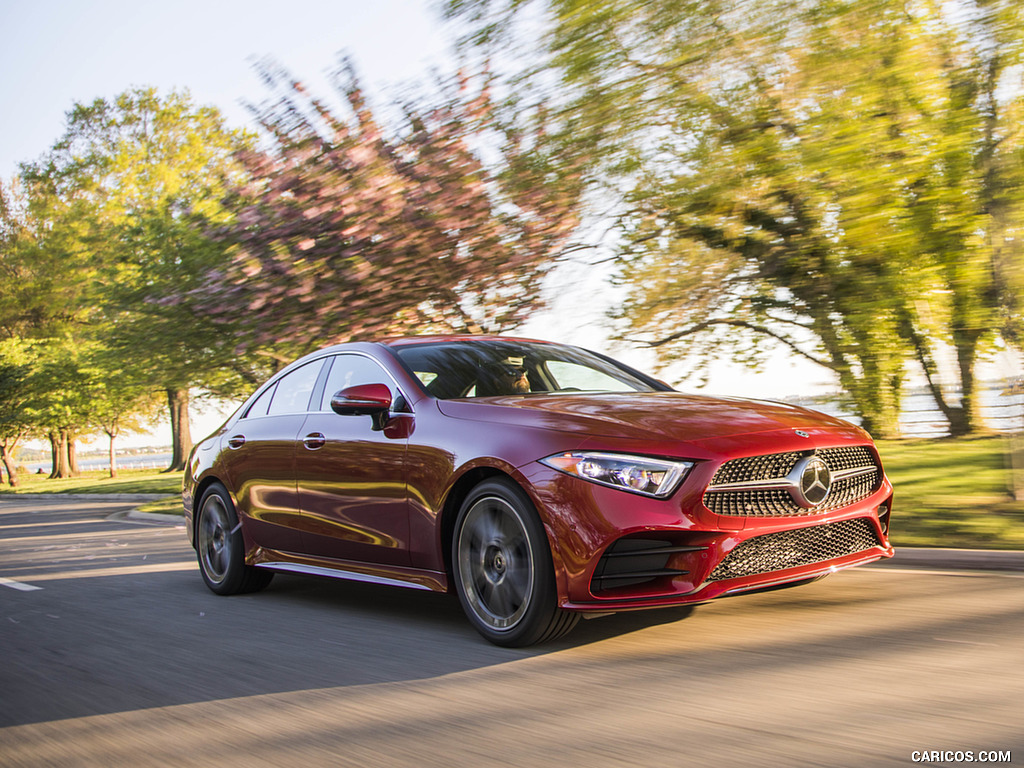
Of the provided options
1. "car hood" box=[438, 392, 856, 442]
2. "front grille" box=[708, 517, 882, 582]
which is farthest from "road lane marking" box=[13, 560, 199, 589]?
"front grille" box=[708, 517, 882, 582]

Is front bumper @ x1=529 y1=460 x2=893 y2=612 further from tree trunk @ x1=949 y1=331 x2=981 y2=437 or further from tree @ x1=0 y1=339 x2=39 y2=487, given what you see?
tree @ x1=0 y1=339 x2=39 y2=487

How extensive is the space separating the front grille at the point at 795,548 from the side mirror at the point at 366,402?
2.07m

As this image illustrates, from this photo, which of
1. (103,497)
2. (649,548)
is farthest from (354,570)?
(103,497)

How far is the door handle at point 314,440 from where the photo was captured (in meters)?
6.20

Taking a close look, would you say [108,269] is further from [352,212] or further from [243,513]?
[243,513]

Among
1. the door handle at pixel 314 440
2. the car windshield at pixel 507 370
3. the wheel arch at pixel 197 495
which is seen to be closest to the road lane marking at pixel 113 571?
the wheel arch at pixel 197 495

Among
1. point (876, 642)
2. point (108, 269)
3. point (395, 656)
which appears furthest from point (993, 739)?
point (108, 269)

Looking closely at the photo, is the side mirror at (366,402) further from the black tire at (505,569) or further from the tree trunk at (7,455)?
the tree trunk at (7,455)

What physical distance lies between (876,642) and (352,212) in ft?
32.1

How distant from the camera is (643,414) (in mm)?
4926

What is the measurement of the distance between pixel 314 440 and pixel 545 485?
2.12 metres

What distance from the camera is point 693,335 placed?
1168 cm

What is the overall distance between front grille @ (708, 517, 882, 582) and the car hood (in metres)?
0.49

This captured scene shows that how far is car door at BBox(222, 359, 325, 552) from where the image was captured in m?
6.51
